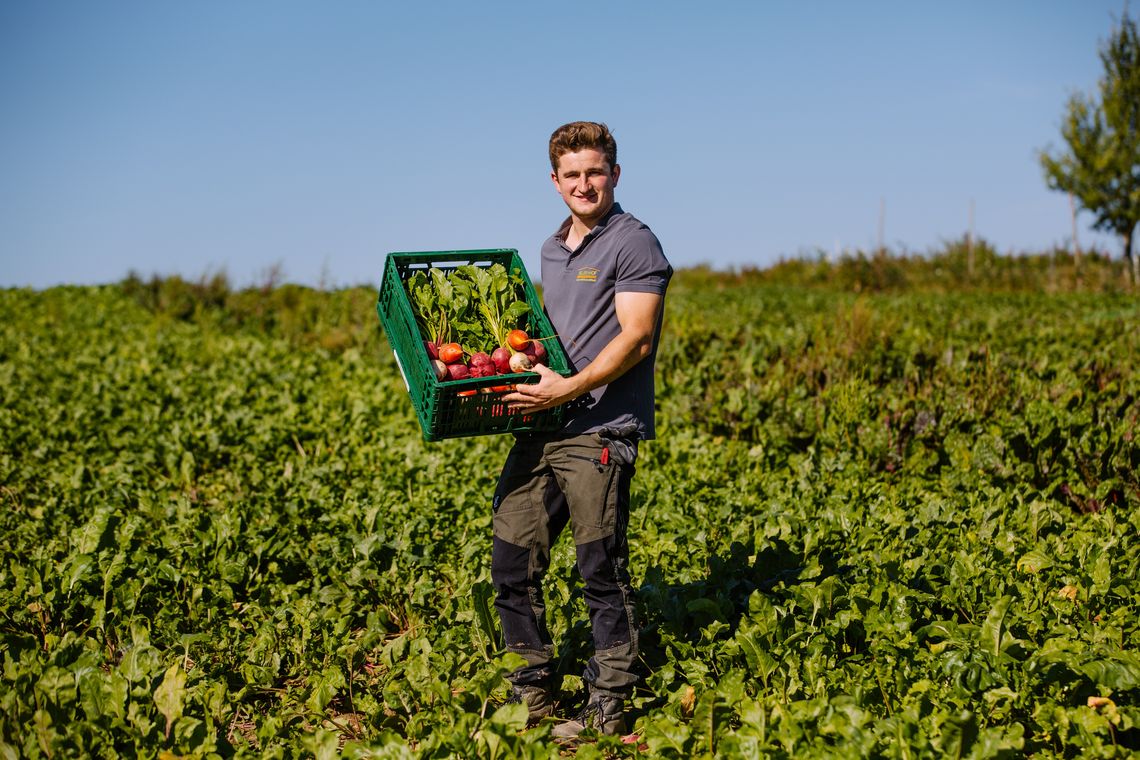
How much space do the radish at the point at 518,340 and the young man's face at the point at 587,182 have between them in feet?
1.56

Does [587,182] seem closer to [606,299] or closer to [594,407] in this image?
[606,299]

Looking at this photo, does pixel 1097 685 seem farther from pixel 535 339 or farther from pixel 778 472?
pixel 778 472

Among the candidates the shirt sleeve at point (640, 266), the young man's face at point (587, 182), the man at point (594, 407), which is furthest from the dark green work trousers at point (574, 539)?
the young man's face at point (587, 182)

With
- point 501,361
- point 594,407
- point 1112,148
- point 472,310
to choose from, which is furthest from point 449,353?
point 1112,148

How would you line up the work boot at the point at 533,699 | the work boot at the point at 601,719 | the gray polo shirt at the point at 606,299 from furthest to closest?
1. the work boot at the point at 533,699
2. the work boot at the point at 601,719
3. the gray polo shirt at the point at 606,299

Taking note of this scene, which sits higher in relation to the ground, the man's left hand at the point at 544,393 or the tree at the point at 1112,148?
the tree at the point at 1112,148

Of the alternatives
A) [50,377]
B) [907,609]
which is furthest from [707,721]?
[50,377]

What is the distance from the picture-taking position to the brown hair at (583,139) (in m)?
3.31

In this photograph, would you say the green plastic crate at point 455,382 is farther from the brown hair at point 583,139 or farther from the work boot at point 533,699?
the work boot at point 533,699

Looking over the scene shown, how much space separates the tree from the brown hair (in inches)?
1177

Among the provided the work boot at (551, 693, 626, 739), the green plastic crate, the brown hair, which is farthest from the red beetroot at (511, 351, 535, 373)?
the work boot at (551, 693, 626, 739)

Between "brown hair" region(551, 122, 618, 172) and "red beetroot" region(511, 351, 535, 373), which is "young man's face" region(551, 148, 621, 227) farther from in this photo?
"red beetroot" region(511, 351, 535, 373)

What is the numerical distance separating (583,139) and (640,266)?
48 centimetres

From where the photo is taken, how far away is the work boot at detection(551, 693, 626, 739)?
3.49 metres
